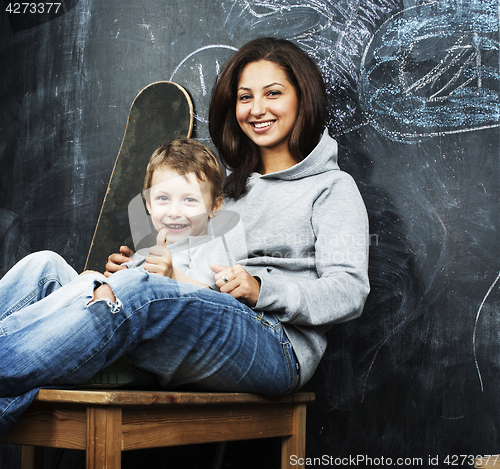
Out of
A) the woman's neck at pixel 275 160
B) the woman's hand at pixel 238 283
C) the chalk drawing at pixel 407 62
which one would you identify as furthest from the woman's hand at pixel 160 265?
the chalk drawing at pixel 407 62

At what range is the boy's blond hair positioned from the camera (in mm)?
1274

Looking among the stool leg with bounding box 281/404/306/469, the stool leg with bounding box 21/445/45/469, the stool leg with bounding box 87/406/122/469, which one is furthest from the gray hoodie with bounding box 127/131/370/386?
the stool leg with bounding box 21/445/45/469

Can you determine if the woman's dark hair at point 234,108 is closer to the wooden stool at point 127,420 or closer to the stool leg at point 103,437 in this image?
the wooden stool at point 127,420

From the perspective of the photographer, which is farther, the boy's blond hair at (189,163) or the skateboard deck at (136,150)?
the skateboard deck at (136,150)

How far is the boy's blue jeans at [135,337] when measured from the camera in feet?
2.80

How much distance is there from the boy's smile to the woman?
11 cm

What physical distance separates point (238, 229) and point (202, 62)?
761mm

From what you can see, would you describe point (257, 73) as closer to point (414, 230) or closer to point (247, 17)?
point (247, 17)

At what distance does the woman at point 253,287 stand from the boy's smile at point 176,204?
11cm

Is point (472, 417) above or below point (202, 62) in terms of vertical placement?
below

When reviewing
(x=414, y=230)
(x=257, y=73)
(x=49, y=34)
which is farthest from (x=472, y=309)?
(x=49, y=34)

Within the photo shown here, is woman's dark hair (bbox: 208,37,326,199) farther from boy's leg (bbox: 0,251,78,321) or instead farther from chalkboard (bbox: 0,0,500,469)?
boy's leg (bbox: 0,251,78,321)

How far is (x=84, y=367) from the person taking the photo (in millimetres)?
881

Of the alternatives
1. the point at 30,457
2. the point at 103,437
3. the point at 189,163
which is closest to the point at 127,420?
the point at 103,437
